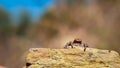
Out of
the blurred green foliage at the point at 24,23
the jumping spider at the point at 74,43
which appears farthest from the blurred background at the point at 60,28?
the jumping spider at the point at 74,43

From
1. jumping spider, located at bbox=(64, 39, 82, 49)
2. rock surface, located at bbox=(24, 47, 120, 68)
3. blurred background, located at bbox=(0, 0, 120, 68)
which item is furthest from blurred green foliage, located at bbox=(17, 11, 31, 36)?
rock surface, located at bbox=(24, 47, 120, 68)

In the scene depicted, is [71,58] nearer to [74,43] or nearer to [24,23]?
[74,43]

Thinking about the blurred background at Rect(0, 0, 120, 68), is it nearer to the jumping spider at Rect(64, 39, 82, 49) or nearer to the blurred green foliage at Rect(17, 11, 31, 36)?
the blurred green foliage at Rect(17, 11, 31, 36)

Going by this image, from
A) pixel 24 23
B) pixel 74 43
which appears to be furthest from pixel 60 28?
pixel 74 43

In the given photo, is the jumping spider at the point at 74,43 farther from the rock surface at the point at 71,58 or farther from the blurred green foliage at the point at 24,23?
the blurred green foliage at the point at 24,23

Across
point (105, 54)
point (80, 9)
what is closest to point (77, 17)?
point (80, 9)

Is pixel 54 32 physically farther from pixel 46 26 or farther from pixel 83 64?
pixel 83 64

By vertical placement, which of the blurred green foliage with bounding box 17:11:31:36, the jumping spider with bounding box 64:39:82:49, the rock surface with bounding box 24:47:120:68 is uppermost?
the blurred green foliage with bounding box 17:11:31:36

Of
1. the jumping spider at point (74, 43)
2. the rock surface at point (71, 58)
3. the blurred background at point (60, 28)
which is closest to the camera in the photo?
the rock surface at point (71, 58)
